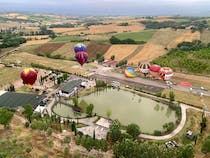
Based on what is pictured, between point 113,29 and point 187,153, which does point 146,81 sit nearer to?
point 187,153

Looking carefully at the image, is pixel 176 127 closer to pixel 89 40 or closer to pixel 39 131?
→ pixel 39 131

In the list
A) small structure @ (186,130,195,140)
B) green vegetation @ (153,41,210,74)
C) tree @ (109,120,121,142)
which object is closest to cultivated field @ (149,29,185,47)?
green vegetation @ (153,41,210,74)

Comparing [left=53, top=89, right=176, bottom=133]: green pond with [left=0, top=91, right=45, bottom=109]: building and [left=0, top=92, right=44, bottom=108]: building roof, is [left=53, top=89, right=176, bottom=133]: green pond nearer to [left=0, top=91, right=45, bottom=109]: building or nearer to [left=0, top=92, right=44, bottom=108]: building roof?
[left=0, top=91, right=45, bottom=109]: building

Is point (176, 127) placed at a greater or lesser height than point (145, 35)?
lesser

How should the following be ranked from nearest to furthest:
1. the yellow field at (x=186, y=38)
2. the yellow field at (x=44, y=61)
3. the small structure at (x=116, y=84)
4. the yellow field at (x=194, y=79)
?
the small structure at (x=116, y=84), the yellow field at (x=194, y=79), the yellow field at (x=44, y=61), the yellow field at (x=186, y=38)

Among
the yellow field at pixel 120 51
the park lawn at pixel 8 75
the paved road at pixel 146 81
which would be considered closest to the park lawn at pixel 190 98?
the paved road at pixel 146 81

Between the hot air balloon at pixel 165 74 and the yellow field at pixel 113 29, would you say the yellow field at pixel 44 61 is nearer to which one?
the hot air balloon at pixel 165 74

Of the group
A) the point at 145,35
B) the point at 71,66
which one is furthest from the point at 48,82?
the point at 145,35
